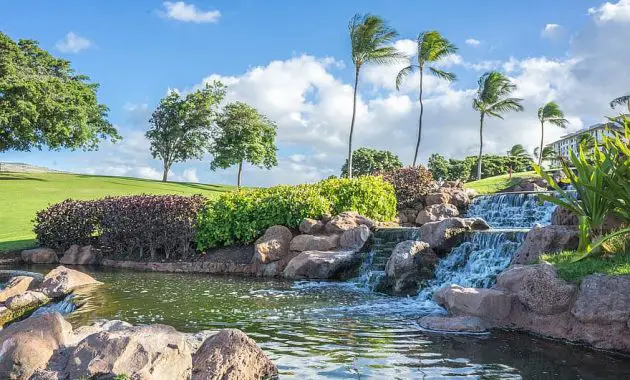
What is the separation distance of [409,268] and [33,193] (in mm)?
29065

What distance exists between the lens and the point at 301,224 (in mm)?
17109

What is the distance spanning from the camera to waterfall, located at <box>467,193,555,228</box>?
19.3 meters

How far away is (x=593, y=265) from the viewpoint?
8273mm

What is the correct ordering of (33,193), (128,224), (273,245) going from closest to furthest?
(273,245) → (128,224) → (33,193)

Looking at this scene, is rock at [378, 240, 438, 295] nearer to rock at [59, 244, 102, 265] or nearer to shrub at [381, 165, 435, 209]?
shrub at [381, 165, 435, 209]

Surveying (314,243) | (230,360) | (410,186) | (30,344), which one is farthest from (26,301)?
(410,186)

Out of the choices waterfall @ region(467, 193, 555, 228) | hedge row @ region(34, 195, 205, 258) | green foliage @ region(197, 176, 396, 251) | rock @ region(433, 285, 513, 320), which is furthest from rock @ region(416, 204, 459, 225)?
rock @ region(433, 285, 513, 320)

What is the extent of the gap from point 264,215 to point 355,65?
16109 millimetres

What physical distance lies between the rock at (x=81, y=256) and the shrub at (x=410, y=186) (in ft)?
38.5

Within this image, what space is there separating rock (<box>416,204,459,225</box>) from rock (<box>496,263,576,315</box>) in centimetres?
1167

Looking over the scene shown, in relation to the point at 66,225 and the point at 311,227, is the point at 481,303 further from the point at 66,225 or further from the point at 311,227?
the point at 66,225

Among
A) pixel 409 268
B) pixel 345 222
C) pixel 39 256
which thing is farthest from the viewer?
pixel 39 256

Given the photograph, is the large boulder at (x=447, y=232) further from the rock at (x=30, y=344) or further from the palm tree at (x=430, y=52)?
the palm tree at (x=430, y=52)

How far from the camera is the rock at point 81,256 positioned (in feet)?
64.5
